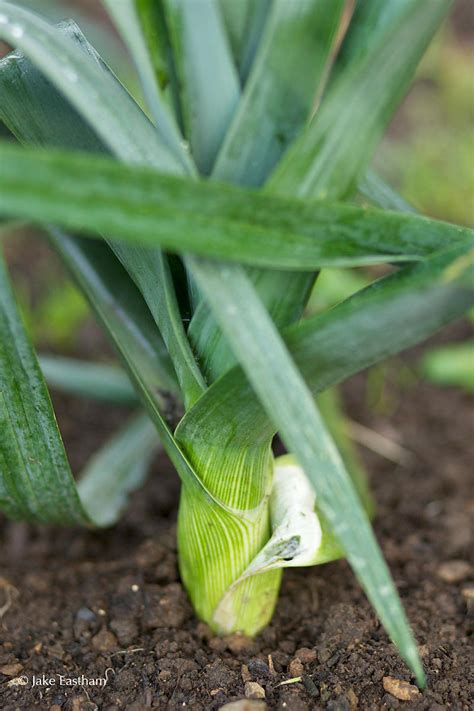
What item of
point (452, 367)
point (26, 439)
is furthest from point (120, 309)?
point (452, 367)

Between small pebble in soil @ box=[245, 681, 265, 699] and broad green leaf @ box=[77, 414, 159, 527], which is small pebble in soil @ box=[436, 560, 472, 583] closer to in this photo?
small pebble in soil @ box=[245, 681, 265, 699]

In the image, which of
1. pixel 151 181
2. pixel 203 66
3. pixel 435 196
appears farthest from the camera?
pixel 435 196

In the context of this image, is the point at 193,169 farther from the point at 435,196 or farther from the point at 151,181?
the point at 435,196

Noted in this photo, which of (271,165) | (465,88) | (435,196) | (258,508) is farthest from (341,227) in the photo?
(465,88)

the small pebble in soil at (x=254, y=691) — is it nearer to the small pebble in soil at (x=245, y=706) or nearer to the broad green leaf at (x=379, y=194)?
the small pebble in soil at (x=245, y=706)

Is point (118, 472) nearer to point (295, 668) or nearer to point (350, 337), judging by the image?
point (295, 668)

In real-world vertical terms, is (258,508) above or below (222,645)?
above

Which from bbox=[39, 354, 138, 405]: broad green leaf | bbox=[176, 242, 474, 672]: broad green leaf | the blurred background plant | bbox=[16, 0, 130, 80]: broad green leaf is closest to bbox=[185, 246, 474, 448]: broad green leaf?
bbox=[176, 242, 474, 672]: broad green leaf

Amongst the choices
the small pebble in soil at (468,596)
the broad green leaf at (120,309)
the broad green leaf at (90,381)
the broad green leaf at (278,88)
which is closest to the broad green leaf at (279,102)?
the broad green leaf at (278,88)
